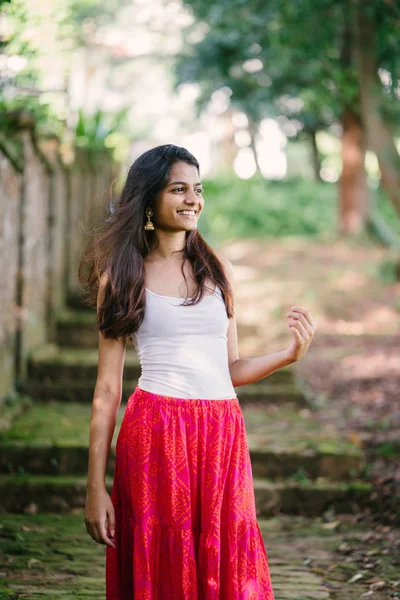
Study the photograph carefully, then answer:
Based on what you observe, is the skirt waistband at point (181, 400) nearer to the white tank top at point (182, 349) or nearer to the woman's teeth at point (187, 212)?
the white tank top at point (182, 349)

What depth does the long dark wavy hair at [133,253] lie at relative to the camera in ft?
8.37

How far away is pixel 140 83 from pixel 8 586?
104 feet

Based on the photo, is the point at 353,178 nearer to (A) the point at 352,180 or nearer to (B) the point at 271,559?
(A) the point at 352,180

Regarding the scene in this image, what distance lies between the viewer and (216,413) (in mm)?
2496

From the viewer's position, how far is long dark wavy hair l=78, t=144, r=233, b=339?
8.37 feet

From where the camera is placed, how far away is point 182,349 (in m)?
2.52

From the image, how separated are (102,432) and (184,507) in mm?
381

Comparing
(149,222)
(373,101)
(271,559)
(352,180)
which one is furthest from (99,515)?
(352,180)

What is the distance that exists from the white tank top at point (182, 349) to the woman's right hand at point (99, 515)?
40cm

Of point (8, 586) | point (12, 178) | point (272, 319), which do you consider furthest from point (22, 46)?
point (272, 319)

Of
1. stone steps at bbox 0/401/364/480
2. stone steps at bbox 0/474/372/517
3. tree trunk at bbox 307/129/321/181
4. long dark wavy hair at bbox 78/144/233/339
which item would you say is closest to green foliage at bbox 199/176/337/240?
tree trunk at bbox 307/129/321/181

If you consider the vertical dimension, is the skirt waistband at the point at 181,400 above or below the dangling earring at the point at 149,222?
below

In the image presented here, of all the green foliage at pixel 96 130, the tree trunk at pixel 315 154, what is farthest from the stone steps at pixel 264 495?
the tree trunk at pixel 315 154

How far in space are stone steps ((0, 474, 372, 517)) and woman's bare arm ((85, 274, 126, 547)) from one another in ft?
8.86
